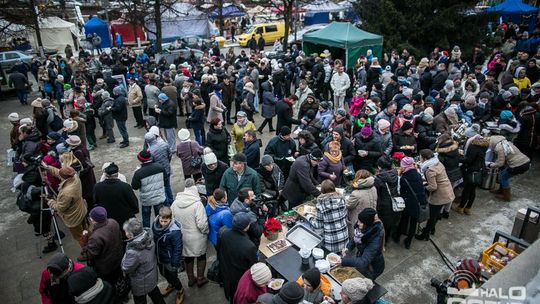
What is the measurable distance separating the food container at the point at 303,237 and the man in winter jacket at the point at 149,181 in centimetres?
250

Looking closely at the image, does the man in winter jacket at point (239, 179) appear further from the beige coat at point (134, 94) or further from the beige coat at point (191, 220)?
the beige coat at point (134, 94)

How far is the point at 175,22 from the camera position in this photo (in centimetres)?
2909

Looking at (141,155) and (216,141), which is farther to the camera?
(216,141)

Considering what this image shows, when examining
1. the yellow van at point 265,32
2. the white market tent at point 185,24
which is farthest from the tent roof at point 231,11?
the yellow van at point 265,32

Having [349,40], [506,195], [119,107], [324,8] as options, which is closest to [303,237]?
[506,195]

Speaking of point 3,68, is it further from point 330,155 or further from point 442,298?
point 442,298

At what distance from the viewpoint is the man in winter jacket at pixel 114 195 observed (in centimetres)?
566

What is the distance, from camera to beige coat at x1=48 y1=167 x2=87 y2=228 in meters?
5.65

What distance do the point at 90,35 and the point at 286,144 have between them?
27616mm

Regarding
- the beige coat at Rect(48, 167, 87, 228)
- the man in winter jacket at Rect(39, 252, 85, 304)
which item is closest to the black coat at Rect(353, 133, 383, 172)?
the beige coat at Rect(48, 167, 87, 228)

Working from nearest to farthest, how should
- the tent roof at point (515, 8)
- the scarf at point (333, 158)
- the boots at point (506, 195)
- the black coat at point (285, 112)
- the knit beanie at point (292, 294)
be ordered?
1. the knit beanie at point (292, 294)
2. the scarf at point (333, 158)
3. the boots at point (506, 195)
4. the black coat at point (285, 112)
5. the tent roof at point (515, 8)

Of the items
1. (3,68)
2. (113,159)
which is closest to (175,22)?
(3,68)

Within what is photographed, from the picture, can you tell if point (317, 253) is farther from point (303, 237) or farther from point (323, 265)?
point (303, 237)

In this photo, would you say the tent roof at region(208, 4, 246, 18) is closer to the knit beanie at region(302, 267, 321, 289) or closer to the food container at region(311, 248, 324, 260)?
the food container at region(311, 248, 324, 260)
